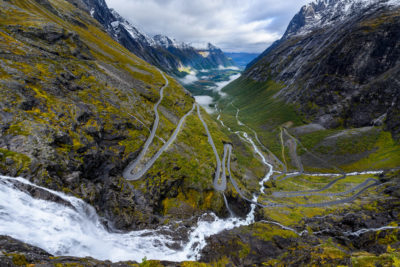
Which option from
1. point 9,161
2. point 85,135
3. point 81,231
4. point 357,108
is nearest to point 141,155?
point 85,135

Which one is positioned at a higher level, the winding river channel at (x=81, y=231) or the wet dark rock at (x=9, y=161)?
the wet dark rock at (x=9, y=161)

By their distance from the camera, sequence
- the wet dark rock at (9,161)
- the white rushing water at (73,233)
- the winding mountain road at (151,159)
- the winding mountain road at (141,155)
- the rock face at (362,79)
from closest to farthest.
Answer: the white rushing water at (73,233) → the wet dark rock at (9,161) → the winding mountain road at (141,155) → the winding mountain road at (151,159) → the rock face at (362,79)

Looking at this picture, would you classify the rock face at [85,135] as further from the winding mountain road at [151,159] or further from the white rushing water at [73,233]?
the white rushing water at [73,233]

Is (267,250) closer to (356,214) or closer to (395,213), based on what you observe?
(356,214)

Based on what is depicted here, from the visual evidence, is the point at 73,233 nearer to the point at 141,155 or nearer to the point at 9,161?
the point at 9,161

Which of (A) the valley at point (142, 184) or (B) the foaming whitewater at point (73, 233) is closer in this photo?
(B) the foaming whitewater at point (73, 233)

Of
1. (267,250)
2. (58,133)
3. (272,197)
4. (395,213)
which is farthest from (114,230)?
(395,213)

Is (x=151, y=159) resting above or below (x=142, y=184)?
above

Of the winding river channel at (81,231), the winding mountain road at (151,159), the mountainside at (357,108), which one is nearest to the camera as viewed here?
the winding river channel at (81,231)

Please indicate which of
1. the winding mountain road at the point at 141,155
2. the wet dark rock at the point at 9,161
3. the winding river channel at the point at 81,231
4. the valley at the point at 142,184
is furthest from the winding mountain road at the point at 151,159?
the wet dark rock at the point at 9,161
